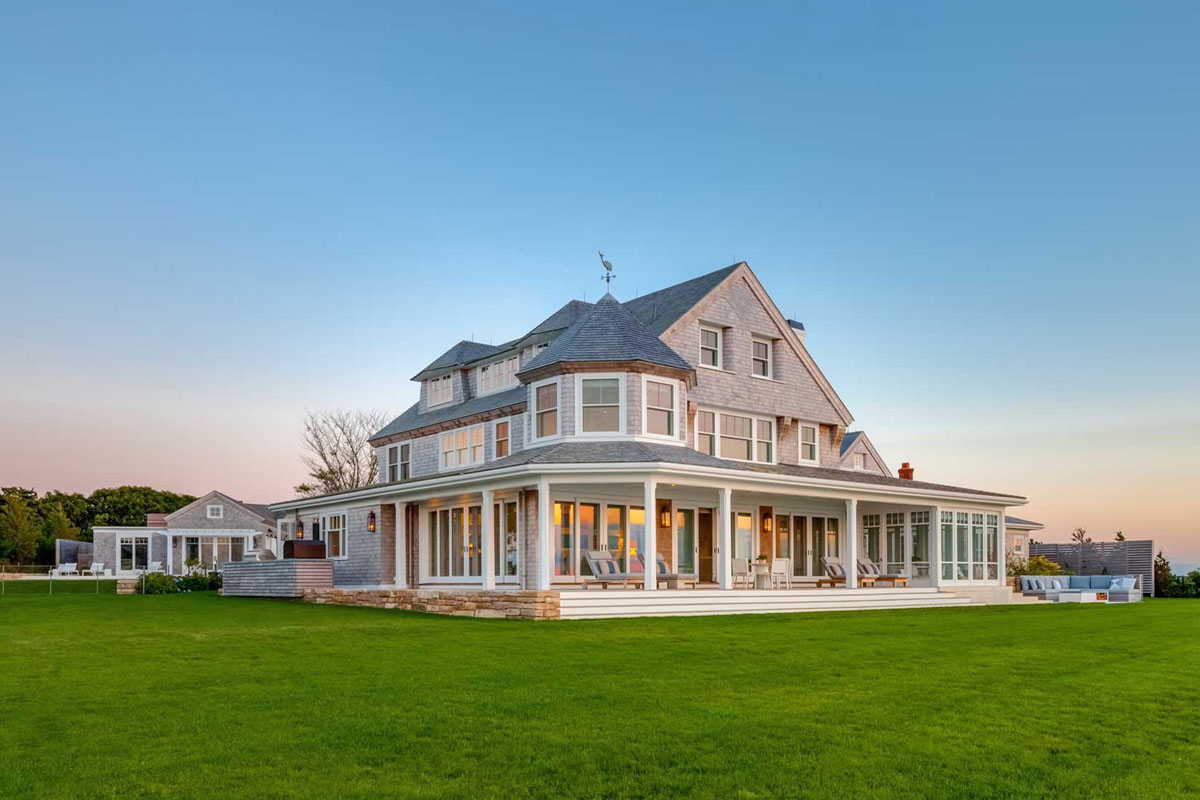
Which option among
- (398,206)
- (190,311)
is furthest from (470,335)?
(190,311)

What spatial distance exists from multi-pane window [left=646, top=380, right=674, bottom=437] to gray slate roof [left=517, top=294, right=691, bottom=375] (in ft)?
2.02

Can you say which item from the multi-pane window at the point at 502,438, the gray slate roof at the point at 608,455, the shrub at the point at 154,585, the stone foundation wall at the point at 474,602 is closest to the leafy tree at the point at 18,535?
the shrub at the point at 154,585

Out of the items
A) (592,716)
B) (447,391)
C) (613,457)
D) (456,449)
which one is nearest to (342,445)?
(447,391)

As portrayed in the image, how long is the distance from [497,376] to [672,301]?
6450 millimetres

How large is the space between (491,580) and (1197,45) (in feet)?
67.7

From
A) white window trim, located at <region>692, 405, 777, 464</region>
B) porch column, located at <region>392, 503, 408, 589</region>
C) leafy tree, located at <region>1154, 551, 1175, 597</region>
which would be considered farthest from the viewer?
leafy tree, located at <region>1154, 551, 1175, 597</region>

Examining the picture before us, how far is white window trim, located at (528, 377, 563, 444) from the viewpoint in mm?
24016

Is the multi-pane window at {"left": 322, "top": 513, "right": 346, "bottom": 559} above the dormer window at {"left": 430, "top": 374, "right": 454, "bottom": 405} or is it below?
below

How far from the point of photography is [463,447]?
99.9 ft

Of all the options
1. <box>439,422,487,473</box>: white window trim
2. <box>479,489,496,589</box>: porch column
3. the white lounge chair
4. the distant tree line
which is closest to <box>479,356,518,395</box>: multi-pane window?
<box>439,422,487,473</box>: white window trim

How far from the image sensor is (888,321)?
103 ft

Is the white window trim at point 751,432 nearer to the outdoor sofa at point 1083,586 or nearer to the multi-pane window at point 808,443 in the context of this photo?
the multi-pane window at point 808,443

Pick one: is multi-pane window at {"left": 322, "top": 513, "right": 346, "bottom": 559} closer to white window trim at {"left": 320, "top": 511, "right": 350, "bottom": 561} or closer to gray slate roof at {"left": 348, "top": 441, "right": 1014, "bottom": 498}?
white window trim at {"left": 320, "top": 511, "right": 350, "bottom": 561}

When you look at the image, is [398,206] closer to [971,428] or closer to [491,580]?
[491,580]
